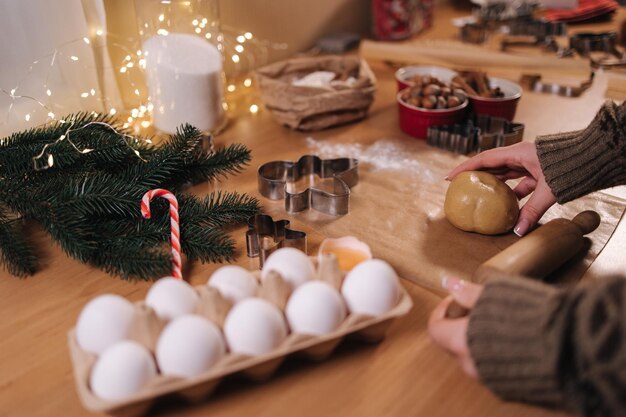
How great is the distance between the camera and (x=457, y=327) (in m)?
0.57

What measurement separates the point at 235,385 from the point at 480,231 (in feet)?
1.47

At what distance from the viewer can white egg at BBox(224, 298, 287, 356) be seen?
0.55 meters

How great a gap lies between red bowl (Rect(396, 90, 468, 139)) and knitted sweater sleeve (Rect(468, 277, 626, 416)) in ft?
2.10

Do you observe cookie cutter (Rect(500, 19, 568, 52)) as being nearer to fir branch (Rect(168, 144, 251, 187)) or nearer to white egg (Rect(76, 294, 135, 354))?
fir branch (Rect(168, 144, 251, 187))

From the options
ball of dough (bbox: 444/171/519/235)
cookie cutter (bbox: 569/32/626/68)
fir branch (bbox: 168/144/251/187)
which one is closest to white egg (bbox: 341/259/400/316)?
ball of dough (bbox: 444/171/519/235)

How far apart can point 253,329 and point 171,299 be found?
3.9 inches

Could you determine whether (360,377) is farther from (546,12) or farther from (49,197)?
(546,12)

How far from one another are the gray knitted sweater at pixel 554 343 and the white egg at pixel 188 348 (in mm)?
253

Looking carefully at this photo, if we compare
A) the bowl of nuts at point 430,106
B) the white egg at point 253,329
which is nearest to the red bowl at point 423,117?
the bowl of nuts at point 430,106

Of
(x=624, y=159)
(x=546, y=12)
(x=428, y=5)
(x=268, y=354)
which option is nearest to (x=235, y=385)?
(x=268, y=354)

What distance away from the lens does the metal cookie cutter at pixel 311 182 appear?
904 millimetres

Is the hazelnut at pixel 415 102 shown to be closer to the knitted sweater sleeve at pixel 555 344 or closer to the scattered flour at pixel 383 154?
the scattered flour at pixel 383 154

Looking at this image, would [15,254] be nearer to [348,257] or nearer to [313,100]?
[348,257]

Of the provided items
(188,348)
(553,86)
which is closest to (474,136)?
(553,86)
